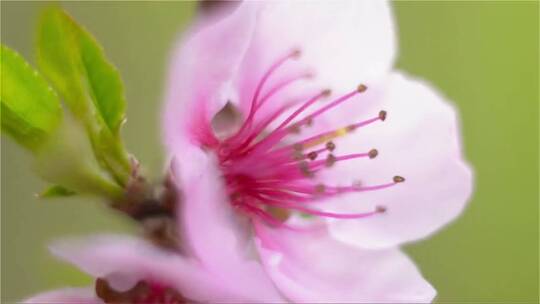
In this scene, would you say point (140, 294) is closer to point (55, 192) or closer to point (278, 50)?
point (55, 192)

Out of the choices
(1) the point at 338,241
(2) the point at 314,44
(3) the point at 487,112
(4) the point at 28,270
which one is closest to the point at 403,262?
(1) the point at 338,241

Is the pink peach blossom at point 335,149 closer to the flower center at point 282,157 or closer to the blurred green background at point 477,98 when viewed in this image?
the flower center at point 282,157

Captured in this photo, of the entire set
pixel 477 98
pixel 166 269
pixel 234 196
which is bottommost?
pixel 166 269

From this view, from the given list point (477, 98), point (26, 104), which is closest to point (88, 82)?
point (26, 104)

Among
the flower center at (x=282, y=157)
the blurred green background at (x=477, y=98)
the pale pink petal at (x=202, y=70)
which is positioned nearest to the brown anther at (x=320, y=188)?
the flower center at (x=282, y=157)

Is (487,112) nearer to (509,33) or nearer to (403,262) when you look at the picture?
(509,33)

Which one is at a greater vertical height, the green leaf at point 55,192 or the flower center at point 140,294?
the green leaf at point 55,192

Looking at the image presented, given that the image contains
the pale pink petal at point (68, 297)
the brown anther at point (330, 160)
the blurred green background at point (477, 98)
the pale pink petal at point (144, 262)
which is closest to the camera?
the pale pink petal at point (144, 262)
